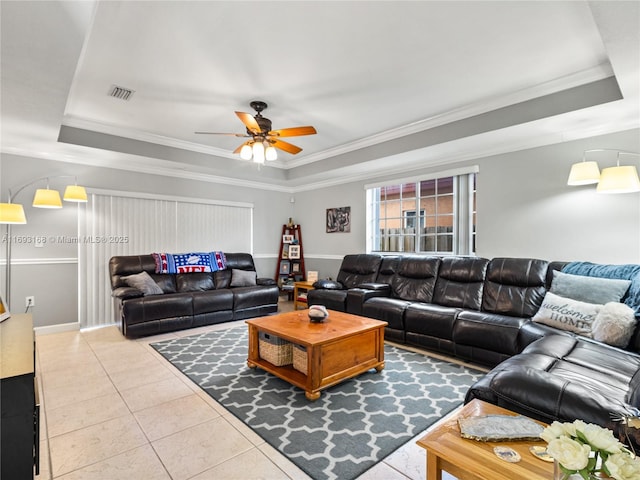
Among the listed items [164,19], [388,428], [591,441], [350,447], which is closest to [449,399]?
[388,428]

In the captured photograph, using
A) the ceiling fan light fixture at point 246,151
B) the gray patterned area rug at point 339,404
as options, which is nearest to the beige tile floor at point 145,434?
the gray patterned area rug at point 339,404

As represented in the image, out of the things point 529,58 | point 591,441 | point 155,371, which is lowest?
point 155,371

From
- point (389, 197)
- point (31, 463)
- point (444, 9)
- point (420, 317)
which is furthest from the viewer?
point (389, 197)

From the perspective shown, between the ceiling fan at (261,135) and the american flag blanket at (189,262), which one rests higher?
the ceiling fan at (261,135)

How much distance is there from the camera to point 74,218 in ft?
15.0

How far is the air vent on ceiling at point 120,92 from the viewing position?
3.17 m

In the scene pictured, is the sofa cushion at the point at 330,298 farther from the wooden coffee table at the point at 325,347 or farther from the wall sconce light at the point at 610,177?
the wall sconce light at the point at 610,177

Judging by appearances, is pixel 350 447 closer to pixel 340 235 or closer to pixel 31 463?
pixel 31 463

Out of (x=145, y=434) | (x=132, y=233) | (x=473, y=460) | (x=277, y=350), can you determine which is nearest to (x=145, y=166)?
(x=132, y=233)

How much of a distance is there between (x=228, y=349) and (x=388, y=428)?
6.97ft

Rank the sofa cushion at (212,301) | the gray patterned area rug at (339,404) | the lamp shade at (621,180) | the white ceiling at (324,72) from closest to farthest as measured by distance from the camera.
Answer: the gray patterned area rug at (339,404) < the white ceiling at (324,72) < the lamp shade at (621,180) < the sofa cushion at (212,301)

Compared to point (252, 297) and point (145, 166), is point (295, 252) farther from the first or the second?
point (145, 166)

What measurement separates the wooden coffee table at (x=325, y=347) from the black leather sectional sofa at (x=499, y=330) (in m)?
0.82

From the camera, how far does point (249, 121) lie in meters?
3.03
